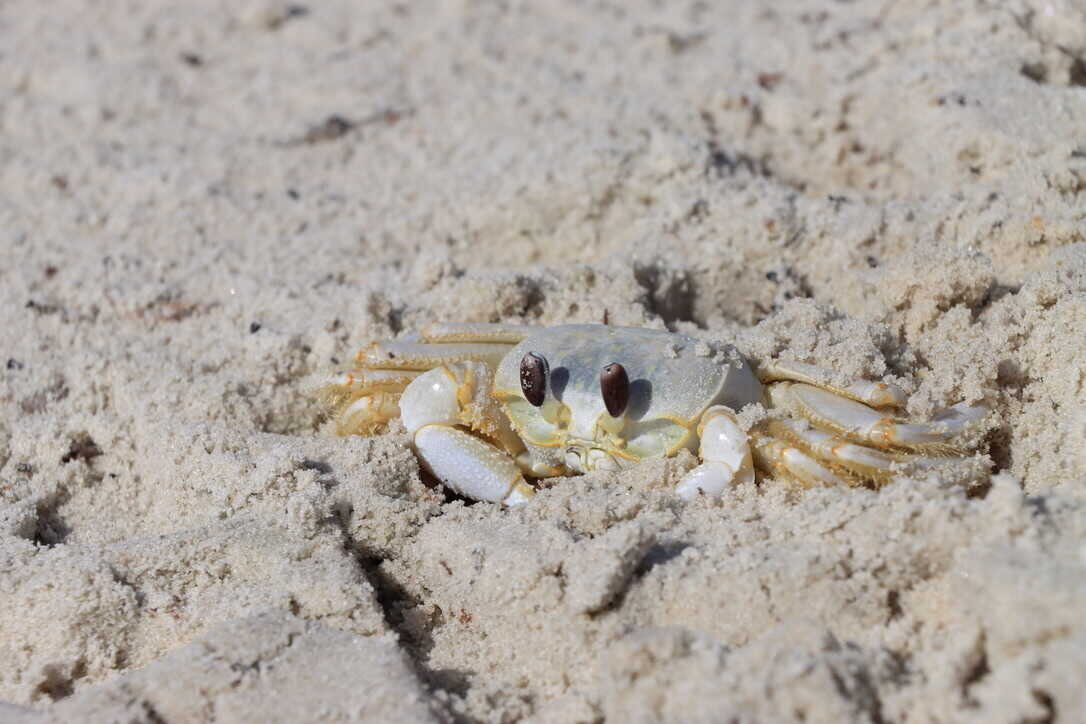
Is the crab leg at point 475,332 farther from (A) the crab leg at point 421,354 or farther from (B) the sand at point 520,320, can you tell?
(B) the sand at point 520,320

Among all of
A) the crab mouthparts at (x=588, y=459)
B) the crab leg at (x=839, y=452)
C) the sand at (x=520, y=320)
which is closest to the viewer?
the sand at (x=520, y=320)

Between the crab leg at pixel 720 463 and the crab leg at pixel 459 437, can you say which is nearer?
the crab leg at pixel 720 463

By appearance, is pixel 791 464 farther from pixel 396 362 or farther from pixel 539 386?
pixel 396 362

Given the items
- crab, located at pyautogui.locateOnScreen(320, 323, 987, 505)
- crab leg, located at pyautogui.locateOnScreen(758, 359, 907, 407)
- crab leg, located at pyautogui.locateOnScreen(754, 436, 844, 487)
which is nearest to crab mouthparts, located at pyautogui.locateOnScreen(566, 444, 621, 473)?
crab, located at pyautogui.locateOnScreen(320, 323, 987, 505)

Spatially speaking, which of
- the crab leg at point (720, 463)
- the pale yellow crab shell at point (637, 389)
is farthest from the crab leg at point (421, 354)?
the crab leg at point (720, 463)

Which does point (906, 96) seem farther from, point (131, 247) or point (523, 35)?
point (131, 247)

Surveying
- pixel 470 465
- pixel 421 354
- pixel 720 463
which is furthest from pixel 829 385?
pixel 421 354

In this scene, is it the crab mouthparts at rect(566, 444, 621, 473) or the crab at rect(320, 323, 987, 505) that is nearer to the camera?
the crab at rect(320, 323, 987, 505)

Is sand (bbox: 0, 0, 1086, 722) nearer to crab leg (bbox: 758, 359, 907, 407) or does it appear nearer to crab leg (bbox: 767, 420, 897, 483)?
crab leg (bbox: 758, 359, 907, 407)
